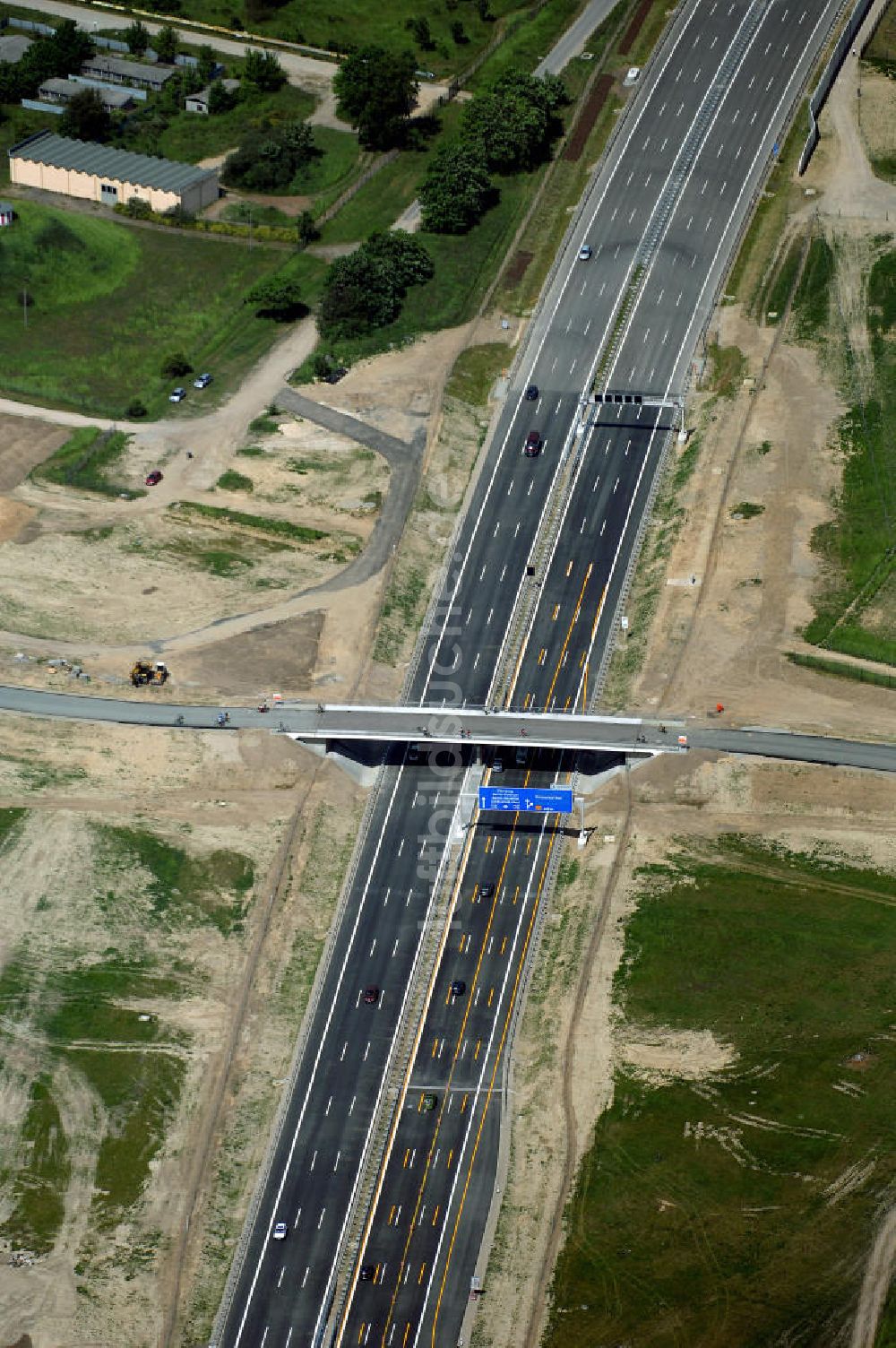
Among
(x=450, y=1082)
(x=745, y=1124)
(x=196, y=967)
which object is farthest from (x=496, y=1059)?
(x=196, y=967)

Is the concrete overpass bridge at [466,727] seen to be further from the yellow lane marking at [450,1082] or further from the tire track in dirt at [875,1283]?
the tire track in dirt at [875,1283]

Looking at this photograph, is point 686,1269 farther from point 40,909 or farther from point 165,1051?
point 40,909

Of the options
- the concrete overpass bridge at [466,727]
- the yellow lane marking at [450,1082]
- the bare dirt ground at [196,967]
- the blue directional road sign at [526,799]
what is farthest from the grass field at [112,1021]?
the blue directional road sign at [526,799]

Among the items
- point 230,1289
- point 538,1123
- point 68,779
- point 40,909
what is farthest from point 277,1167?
point 68,779

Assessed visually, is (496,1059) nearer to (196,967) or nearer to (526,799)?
(526,799)

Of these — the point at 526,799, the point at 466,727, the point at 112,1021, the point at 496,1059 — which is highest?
the point at 466,727

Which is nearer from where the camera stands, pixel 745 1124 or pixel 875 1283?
pixel 875 1283
